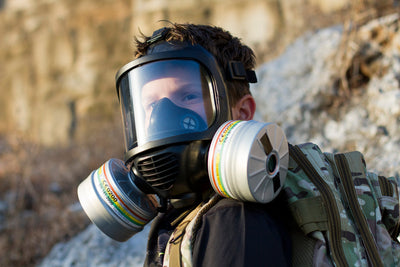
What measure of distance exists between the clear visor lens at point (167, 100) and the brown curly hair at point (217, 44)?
112 mm

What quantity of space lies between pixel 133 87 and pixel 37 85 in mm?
18730

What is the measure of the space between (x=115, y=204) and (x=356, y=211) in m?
0.85

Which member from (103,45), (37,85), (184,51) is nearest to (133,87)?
(184,51)

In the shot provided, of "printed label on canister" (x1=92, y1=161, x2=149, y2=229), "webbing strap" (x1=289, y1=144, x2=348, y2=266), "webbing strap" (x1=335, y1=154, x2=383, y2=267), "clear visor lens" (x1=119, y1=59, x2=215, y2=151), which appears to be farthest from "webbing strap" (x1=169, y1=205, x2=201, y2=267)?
"webbing strap" (x1=335, y1=154, x2=383, y2=267)

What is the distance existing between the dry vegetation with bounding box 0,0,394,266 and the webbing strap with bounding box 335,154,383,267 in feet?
7.35

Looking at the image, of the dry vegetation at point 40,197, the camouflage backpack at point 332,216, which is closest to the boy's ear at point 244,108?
the camouflage backpack at point 332,216

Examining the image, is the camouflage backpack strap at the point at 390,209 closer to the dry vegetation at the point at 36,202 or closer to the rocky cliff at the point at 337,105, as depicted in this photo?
the rocky cliff at the point at 337,105

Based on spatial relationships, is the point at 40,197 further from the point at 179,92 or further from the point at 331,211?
the point at 331,211

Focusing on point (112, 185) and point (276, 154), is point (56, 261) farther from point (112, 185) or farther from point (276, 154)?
point (276, 154)

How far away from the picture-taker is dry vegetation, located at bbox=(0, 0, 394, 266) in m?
3.33

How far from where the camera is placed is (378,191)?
4.37 ft

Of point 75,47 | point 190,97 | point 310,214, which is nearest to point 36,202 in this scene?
point 190,97

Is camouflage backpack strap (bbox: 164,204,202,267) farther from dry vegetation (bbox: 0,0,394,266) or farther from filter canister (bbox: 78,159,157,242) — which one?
dry vegetation (bbox: 0,0,394,266)

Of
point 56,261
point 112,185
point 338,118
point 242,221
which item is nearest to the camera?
point 242,221
